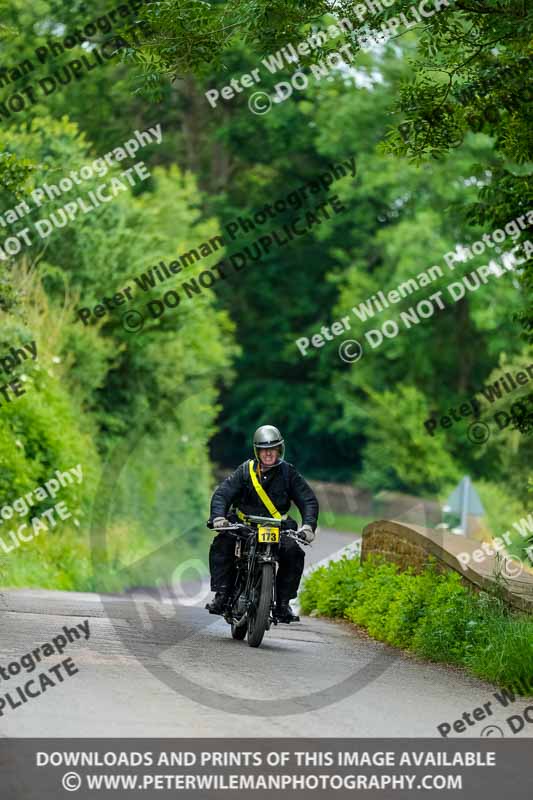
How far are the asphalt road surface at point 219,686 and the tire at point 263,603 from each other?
0.20 metres

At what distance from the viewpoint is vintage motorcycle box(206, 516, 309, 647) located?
13.1 meters

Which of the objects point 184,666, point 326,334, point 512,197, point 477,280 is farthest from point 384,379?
point 184,666

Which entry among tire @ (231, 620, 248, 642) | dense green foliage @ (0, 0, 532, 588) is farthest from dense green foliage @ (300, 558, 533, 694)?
dense green foliage @ (0, 0, 532, 588)

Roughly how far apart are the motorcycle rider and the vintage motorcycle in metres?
0.09

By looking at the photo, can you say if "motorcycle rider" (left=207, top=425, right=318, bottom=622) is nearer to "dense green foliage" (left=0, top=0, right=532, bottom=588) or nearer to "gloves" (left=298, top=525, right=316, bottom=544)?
"gloves" (left=298, top=525, right=316, bottom=544)

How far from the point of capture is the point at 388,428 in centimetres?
5309

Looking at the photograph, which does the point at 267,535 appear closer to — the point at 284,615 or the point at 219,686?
the point at 284,615

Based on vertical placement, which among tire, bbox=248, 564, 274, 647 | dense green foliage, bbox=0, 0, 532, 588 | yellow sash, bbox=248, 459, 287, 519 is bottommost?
tire, bbox=248, 564, 274, 647

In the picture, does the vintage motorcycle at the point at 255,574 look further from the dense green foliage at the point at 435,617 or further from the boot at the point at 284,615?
the dense green foliage at the point at 435,617

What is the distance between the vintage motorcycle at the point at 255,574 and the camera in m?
13.1

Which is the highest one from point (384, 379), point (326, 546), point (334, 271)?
point (334, 271)
